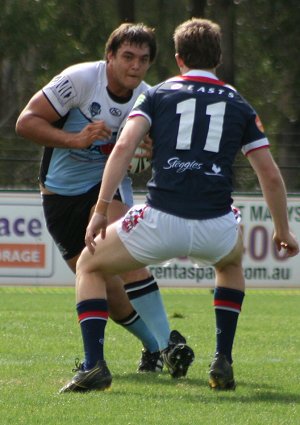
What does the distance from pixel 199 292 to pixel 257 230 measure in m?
1.21

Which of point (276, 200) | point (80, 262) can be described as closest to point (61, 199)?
point (80, 262)

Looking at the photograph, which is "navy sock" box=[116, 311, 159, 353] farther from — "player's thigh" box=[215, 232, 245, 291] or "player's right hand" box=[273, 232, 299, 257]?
"player's right hand" box=[273, 232, 299, 257]

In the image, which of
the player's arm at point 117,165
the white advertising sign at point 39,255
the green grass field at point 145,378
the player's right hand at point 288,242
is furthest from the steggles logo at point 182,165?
the white advertising sign at point 39,255

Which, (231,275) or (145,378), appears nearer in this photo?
(231,275)

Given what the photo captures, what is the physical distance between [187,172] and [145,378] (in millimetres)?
1463

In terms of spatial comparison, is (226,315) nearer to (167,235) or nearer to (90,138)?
(167,235)

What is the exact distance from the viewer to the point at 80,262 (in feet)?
20.6

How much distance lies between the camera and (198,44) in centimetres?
608

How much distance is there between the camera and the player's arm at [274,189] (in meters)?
6.05

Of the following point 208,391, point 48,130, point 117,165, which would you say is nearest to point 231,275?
point 208,391

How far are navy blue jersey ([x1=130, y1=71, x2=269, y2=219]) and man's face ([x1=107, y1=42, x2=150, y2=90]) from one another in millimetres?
925

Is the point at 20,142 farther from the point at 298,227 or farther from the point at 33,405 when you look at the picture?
the point at 33,405

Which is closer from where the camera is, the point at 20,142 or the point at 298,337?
the point at 298,337

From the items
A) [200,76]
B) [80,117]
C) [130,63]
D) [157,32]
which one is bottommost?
[80,117]
